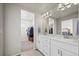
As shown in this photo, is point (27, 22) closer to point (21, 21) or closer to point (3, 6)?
point (21, 21)

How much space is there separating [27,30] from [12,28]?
0.68 feet

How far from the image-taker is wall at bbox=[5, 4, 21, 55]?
1.22 meters

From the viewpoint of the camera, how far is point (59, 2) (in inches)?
46.8

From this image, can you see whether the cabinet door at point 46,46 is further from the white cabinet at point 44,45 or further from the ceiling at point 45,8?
the ceiling at point 45,8

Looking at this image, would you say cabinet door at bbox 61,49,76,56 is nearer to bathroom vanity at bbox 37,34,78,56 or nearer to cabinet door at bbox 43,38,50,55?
bathroom vanity at bbox 37,34,78,56

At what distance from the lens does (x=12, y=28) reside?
48.2 inches

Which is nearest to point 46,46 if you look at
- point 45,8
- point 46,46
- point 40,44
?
point 46,46

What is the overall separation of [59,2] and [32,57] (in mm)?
833

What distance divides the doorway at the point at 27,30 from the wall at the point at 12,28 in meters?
0.06

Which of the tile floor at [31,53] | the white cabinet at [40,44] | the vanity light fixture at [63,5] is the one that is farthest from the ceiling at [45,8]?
the tile floor at [31,53]

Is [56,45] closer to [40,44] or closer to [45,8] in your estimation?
[40,44]

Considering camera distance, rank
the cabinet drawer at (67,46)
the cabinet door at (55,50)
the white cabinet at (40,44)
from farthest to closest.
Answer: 1. the white cabinet at (40,44)
2. the cabinet door at (55,50)
3. the cabinet drawer at (67,46)

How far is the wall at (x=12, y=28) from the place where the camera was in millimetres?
→ 1216

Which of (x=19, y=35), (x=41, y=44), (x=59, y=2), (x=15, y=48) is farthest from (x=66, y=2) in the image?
(x=15, y=48)
